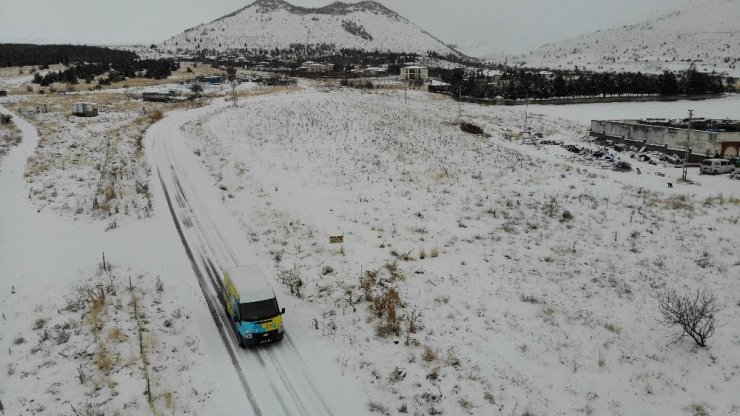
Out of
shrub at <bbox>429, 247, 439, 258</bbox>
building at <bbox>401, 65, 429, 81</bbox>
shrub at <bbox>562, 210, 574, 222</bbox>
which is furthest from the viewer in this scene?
building at <bbox>401, 65, 429, 81</bbox>

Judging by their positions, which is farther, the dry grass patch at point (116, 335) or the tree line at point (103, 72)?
the tree line at point (103, 72)

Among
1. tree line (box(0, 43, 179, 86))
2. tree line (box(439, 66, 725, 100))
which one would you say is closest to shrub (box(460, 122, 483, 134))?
tree line (box(439, 66, 725, 100))

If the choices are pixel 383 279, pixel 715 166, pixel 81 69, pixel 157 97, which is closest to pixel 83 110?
pixel 157 97

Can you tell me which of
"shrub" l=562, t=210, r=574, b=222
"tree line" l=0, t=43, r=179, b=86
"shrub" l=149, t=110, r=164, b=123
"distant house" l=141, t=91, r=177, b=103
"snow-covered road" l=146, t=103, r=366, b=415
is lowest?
"snow-covered road" l=146, t=103, r=366, b=415

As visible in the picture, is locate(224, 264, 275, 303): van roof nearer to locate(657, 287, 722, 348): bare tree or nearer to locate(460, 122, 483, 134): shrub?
locate(657, 287, 722, 348): bare tree

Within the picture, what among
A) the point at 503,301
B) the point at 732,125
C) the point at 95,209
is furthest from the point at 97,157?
the point at 732,125

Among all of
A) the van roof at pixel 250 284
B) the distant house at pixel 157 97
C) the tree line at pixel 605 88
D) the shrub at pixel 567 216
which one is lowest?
the van roof at pixel 250 284

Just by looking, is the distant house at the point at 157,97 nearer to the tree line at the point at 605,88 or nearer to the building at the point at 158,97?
the building at the point at 158,97

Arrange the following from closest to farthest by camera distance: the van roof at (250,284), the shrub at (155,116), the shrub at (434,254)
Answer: the van roof at (250,284), the shrub at (434,254), the shrub at (155,116)

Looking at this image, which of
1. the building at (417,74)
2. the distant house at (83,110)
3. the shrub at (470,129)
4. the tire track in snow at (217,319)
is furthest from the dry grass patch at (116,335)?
the building at (417,74)
